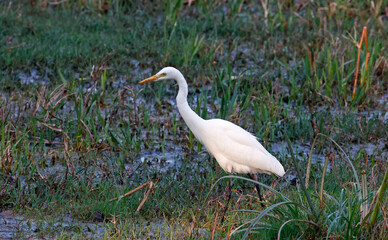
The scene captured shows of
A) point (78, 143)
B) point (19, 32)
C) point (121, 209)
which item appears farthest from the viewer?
point (19, 32)

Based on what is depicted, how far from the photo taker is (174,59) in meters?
8.01

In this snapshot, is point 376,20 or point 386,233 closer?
point 386,233

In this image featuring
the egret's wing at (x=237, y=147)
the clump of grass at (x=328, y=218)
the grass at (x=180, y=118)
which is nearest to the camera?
the clump of grass at (x=328, y=218)

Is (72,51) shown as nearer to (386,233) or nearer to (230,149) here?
(230,149)

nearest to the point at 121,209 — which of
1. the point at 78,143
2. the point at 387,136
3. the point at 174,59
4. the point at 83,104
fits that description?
the point at 78,143

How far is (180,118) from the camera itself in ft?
22.2

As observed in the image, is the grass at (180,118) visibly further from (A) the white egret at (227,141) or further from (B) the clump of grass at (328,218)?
(A) the white egret at (227,141)

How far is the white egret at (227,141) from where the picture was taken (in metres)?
4.83

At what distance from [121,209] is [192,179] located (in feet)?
3.01

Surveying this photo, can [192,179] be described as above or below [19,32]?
below

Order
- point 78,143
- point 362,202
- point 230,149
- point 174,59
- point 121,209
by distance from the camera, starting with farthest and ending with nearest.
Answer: point 174,59 → point 78,143 → point 230,149 → point 121,209 → point 362,202

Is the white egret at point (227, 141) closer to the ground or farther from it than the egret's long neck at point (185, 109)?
closer to the ground

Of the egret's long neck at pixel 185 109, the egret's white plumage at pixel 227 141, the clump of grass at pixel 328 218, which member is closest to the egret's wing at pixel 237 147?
the egret's white plumage at pixel 227 141

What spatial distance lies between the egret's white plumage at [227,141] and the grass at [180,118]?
20 cm
